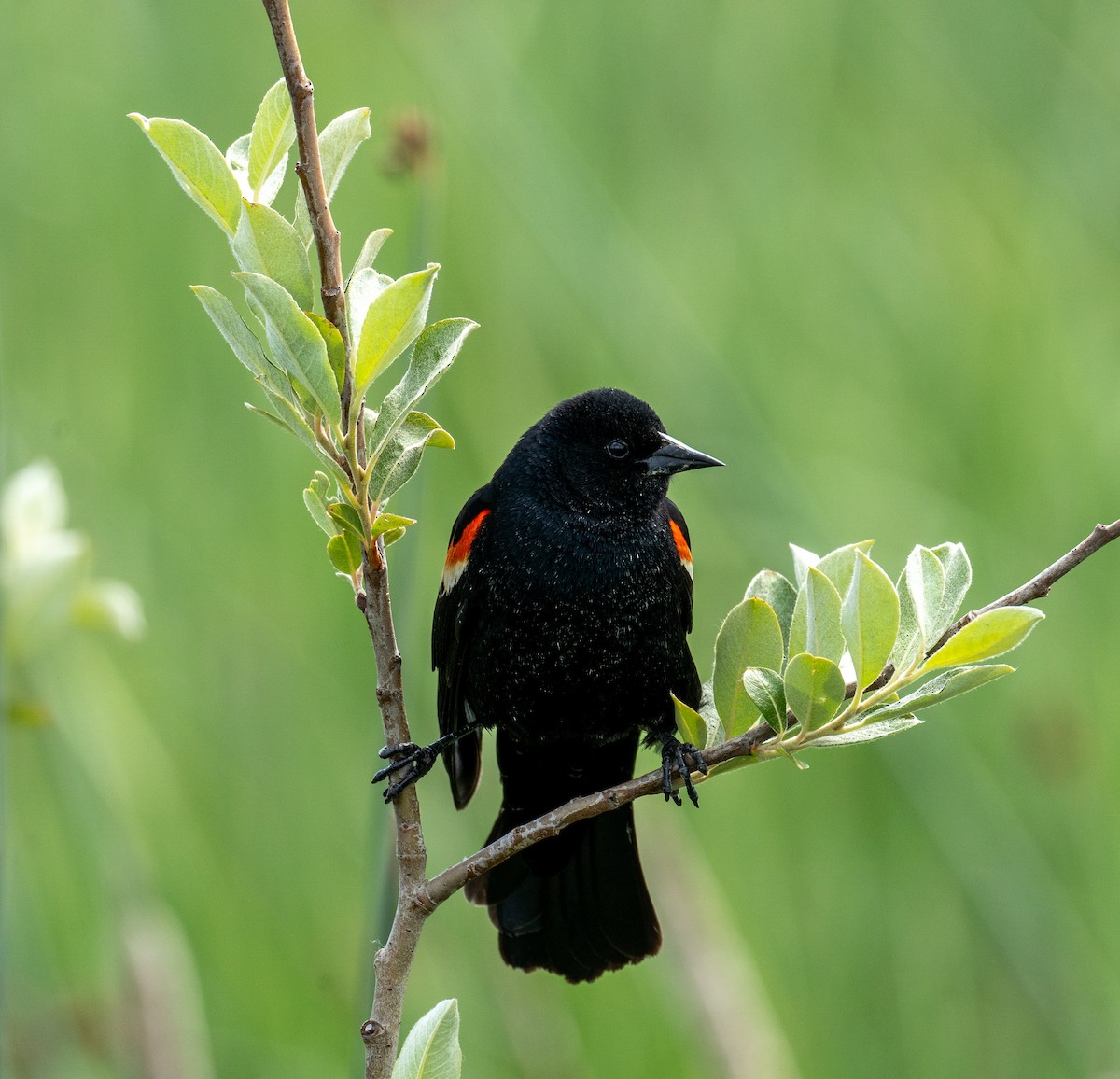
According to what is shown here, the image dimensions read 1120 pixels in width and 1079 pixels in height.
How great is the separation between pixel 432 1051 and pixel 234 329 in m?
0.61

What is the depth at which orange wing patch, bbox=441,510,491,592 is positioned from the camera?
88.2 inches

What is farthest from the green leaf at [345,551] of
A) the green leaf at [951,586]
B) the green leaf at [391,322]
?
the green leaf at [951,586]

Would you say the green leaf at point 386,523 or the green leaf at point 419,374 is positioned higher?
the green leaf at point 419,374

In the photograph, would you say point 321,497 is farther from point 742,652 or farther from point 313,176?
point 742,652

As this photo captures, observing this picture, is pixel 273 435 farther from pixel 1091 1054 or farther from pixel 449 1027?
pixel 449 1027

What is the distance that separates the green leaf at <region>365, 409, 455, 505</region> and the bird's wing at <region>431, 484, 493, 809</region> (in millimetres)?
926

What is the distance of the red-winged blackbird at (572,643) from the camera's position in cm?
212

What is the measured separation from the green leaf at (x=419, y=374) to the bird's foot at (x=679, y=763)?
1.67ft

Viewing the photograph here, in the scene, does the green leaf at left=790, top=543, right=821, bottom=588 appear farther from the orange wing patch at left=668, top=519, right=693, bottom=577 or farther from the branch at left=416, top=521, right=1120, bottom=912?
the orange wing patch at left=668, top=519, right=693, bottom=577

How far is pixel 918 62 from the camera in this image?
13.4ft

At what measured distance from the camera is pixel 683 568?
229 cm

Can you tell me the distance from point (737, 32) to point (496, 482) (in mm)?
2126

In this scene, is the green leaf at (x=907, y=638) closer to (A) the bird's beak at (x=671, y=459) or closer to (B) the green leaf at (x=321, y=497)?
(B) the green leaf at (x=321, y=497)

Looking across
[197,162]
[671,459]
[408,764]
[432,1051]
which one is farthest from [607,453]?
[432,1051]
